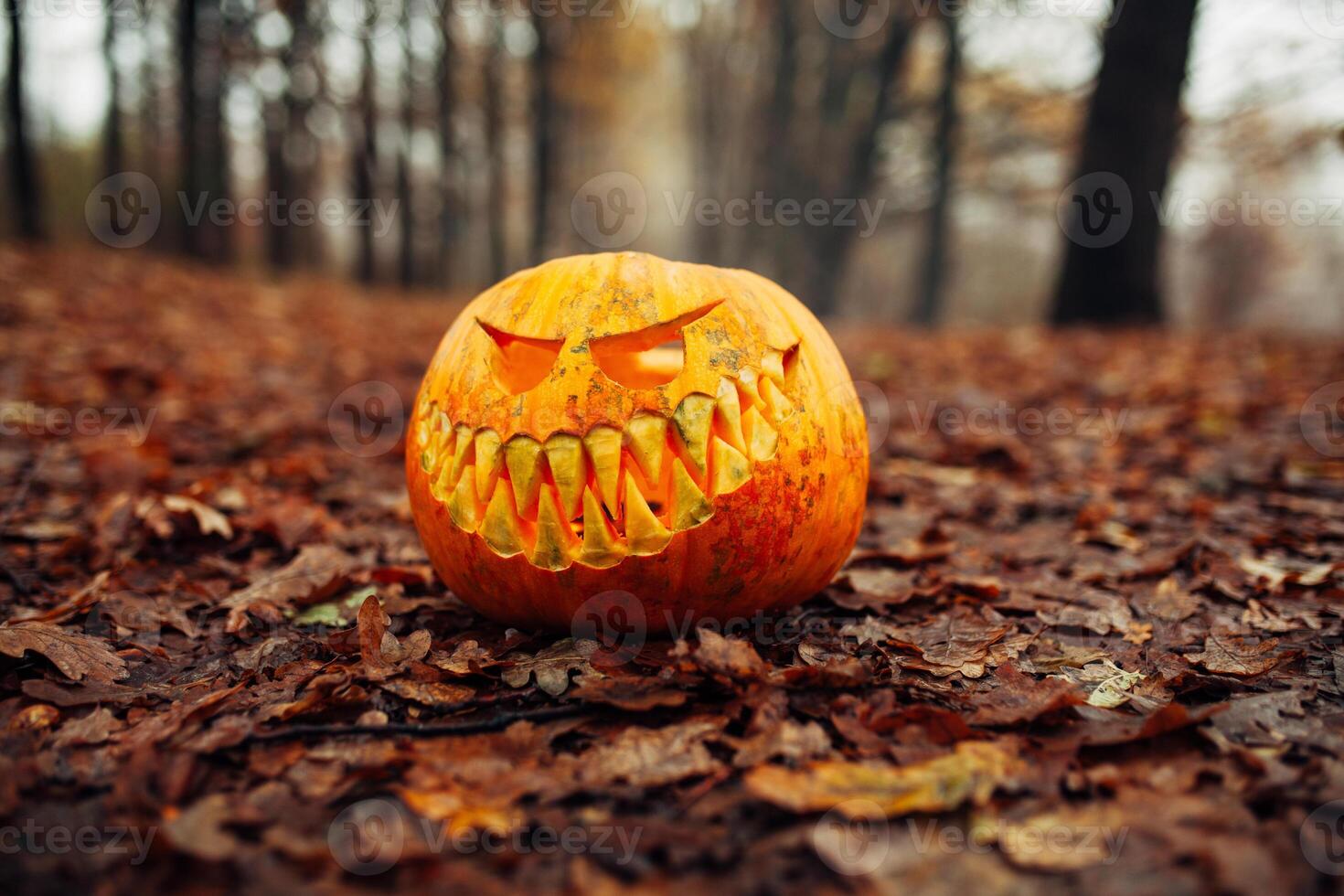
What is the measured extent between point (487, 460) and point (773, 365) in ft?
2.74

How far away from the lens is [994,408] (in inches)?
231

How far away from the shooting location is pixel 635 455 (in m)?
2.04

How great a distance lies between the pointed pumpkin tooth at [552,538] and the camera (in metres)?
2.05

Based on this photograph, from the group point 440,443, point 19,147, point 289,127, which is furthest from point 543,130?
point 440,443

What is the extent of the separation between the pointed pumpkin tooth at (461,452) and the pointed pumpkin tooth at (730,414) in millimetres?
693

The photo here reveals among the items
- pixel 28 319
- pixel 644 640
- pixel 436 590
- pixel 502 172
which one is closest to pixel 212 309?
pixel 28 319

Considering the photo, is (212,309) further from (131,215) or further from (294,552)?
(131,215)

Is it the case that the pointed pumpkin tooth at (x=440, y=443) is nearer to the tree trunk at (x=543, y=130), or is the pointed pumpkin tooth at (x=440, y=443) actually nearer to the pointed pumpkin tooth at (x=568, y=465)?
the pointed pumpkin tooth at (x=568, y=465)

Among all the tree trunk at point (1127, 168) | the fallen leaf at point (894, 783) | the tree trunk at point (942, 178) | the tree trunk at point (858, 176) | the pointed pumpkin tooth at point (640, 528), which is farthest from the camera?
the tree trunk at point (858, 176)

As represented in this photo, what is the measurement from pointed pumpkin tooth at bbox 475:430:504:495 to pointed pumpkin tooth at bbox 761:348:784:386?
2.48ft

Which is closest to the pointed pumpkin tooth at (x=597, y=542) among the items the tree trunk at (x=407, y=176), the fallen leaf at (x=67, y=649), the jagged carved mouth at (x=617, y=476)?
the jagged carved mouth at (x=617, y=476)

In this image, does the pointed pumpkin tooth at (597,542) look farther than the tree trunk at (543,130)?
No

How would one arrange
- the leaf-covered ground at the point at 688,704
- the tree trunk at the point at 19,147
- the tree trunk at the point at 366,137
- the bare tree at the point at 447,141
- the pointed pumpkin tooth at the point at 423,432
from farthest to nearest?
the bare tree at the point at 447,141 < the tree trunk at the point at 366,137 < the tree trunk at the point at 19,147 < the pointed pumpkin tooth at the point at 423,432 < the leaf-covered ground at the point at 688,704

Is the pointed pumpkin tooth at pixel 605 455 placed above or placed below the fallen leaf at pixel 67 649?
above
